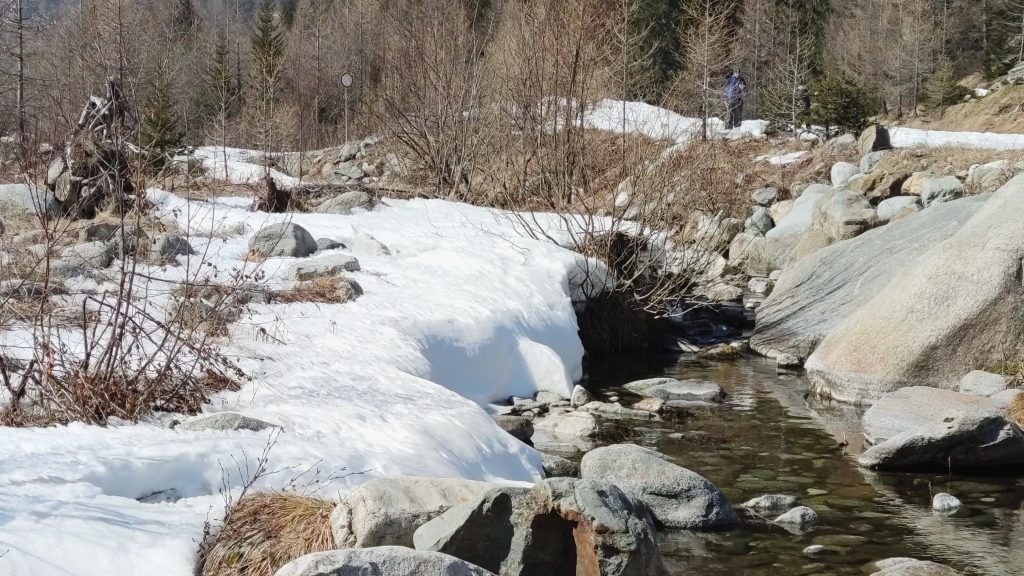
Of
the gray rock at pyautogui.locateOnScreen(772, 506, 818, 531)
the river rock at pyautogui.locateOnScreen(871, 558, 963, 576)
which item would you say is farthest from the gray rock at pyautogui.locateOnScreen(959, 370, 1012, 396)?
the river rock at pyautogui.locateOnScreen(871, 558, 963, 576)

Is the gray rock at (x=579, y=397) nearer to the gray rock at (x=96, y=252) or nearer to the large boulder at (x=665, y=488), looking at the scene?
the large boulder at (x=665, y=488)

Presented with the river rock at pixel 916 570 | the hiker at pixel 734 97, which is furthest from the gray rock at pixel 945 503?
the hiker at pixel 734 97

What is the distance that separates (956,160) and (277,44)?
2777cm

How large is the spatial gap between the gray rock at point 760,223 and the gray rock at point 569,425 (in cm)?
1097

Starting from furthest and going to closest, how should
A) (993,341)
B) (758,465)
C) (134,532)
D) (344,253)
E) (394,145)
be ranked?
(394,145)
(344,253)
(993,341)
(758,465)
(134,532)

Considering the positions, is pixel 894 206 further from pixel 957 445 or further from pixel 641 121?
pixel 957 445

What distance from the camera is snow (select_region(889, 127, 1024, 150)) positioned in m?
19.9

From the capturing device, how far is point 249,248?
11.2 metres

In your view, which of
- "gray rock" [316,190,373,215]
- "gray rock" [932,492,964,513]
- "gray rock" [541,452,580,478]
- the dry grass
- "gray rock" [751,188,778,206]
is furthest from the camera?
"gray rock" [751,188,778,206]

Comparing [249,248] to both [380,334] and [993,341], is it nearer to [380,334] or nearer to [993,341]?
[380,334]

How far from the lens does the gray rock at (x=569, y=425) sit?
7.80 meters

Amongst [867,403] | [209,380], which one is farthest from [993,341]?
[209,380]

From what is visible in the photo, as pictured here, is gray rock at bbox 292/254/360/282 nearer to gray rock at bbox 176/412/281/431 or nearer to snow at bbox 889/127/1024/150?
gray rock at bbox 176/412/281/431

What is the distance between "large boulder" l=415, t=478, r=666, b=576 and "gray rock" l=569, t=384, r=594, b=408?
436 cm
